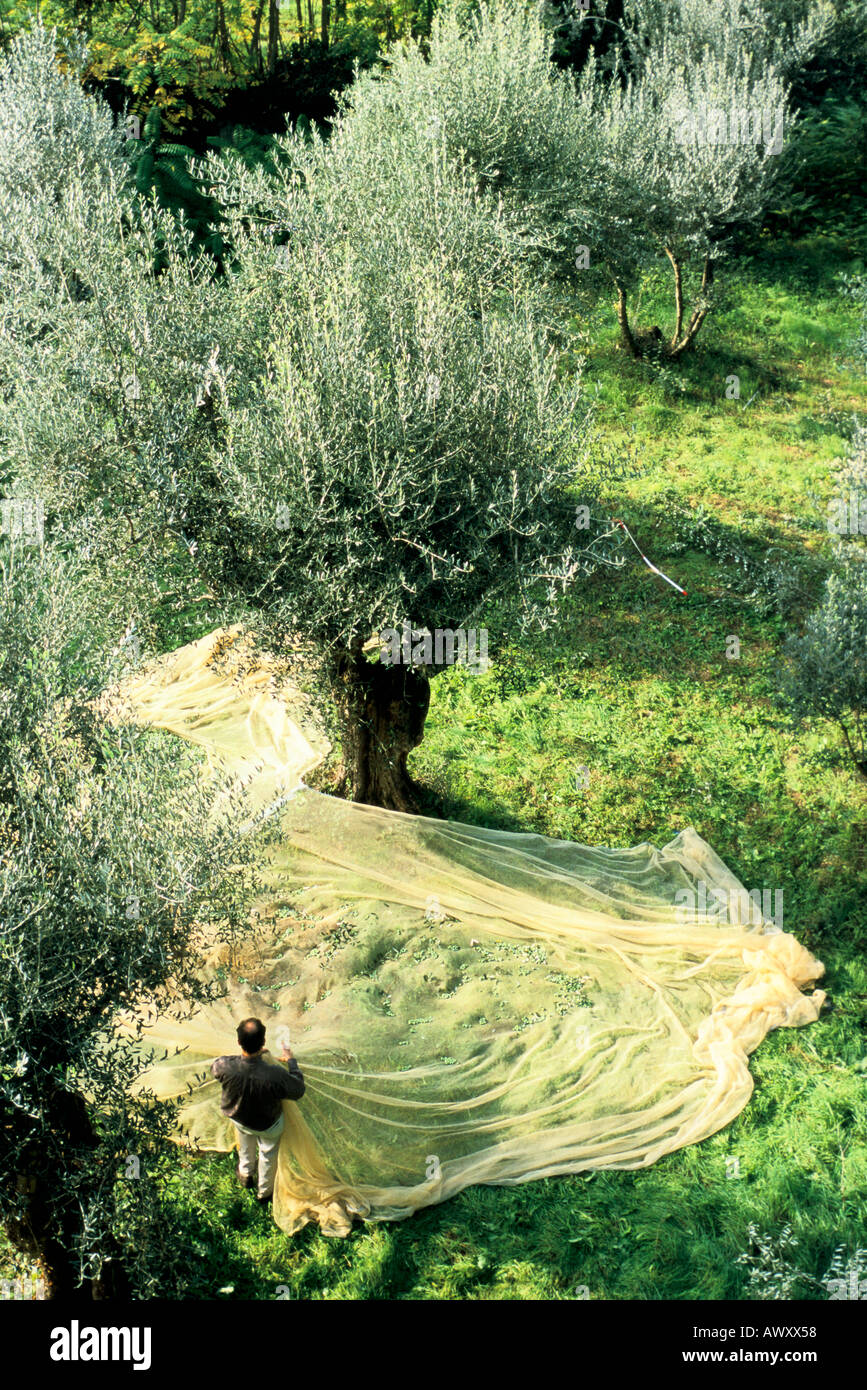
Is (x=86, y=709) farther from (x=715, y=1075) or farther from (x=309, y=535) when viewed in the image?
(x=715, y=1075)

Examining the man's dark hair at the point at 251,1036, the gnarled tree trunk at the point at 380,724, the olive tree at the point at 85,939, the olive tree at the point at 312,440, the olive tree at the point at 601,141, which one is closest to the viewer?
the olive tree at the point at 85,939

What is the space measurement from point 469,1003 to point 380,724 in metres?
2.73

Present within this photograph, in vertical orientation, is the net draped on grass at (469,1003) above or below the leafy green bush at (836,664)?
below

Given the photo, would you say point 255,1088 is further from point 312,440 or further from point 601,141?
point 601,141

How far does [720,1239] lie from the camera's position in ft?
24.1

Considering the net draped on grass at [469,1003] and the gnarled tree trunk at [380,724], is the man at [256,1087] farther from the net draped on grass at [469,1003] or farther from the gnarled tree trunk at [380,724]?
the gnarled tree trunk at [380,724]

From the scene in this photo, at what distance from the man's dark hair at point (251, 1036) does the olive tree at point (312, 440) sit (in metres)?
2.97

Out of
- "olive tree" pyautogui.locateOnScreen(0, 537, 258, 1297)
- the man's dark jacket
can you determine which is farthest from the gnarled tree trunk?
the man's dark jacket

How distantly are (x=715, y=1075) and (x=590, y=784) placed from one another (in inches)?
143

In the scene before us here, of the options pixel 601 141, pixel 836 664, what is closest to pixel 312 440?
pixel 836 664

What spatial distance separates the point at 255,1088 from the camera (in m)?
7.05

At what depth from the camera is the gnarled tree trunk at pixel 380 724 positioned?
970 centimetres

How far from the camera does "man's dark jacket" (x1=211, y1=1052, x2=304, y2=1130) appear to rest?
7.07 m

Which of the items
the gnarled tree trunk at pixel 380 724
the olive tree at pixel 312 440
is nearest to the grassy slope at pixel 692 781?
the gnarled tree trunk at pixel 380 724
